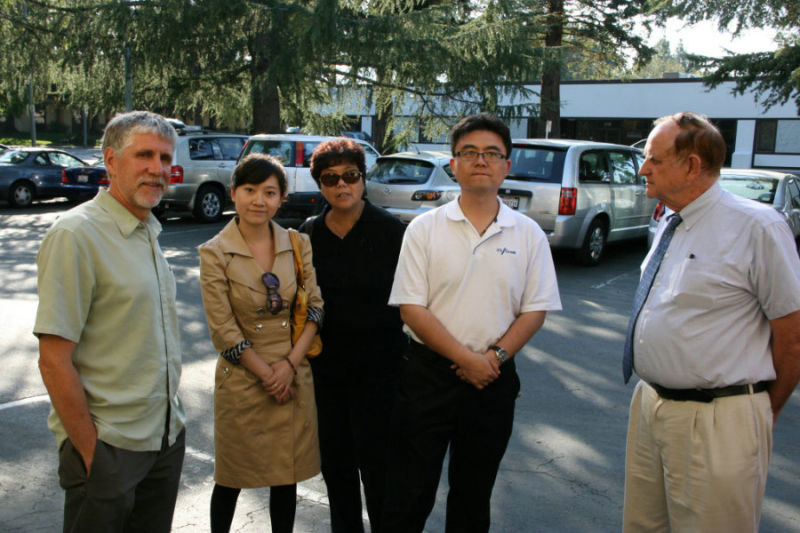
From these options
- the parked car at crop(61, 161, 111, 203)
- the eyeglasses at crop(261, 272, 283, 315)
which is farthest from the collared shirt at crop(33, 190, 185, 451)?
the parked car at crop(61, 161, 111, 203)

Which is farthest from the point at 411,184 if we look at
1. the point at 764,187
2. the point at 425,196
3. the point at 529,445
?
the point at 529,445

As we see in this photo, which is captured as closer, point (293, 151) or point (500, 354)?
point (500, 354)

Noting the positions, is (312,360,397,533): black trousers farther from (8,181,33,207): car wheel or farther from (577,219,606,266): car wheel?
(8,181,33,207): car wheel

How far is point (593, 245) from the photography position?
11492 mm

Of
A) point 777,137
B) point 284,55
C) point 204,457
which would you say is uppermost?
point 284,55

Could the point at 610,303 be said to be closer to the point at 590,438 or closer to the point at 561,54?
the point at 590,438

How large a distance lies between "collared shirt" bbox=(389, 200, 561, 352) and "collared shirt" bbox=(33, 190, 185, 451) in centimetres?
96

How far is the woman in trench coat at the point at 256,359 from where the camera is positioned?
10.3 feet

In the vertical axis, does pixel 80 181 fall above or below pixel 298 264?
below

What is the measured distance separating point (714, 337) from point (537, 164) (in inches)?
341

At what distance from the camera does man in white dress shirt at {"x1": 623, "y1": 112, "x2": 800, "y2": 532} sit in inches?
103

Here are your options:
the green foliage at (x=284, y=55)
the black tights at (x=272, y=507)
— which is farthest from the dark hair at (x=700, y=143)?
the green foliage at (x=284, y=55)

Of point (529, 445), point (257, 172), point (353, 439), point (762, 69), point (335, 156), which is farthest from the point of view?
point (762, 69)

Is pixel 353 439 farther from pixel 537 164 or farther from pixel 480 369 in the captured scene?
pixel 537 164
